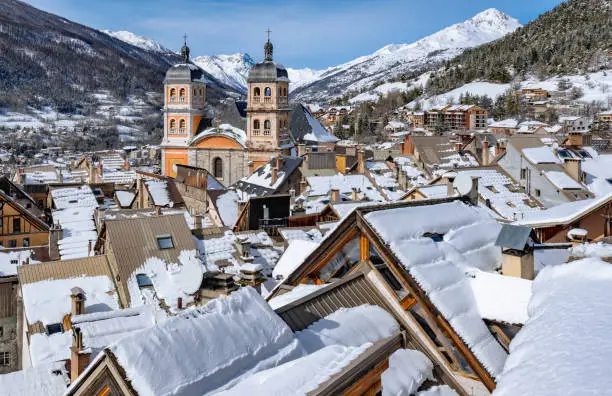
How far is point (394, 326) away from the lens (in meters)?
7.38

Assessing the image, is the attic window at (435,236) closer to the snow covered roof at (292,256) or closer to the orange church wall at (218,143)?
the snow covered roof at (292,256)

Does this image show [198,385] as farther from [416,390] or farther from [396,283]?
[396,283]

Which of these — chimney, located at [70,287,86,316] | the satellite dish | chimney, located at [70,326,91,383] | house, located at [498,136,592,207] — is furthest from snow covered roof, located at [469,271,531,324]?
house, located at [498,136,592,207]

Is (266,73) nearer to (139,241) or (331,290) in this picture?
(139,241)

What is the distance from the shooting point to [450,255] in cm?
857

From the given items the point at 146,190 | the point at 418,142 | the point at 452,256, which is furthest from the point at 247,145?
the point at 452,256

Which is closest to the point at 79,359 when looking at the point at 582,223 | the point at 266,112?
the point at 582,223

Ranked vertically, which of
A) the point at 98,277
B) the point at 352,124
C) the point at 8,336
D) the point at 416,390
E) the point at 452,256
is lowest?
the point at 8,336

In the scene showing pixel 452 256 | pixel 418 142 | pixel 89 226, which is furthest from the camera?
pixel 418 142

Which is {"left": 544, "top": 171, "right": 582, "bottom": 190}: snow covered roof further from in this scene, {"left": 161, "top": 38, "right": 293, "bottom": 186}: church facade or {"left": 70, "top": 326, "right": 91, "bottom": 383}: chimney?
{"left": 161, "top": 38, "right": 293, "bottom": 186}: church facade

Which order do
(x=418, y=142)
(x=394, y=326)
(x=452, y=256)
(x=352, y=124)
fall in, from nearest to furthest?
(x=394, y=326) → (x=452, y=256) → (x=418, y=142) → (x=352, y=124)

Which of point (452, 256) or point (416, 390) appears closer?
point (416, 390)

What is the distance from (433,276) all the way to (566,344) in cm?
328

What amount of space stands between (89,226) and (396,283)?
31.2m
